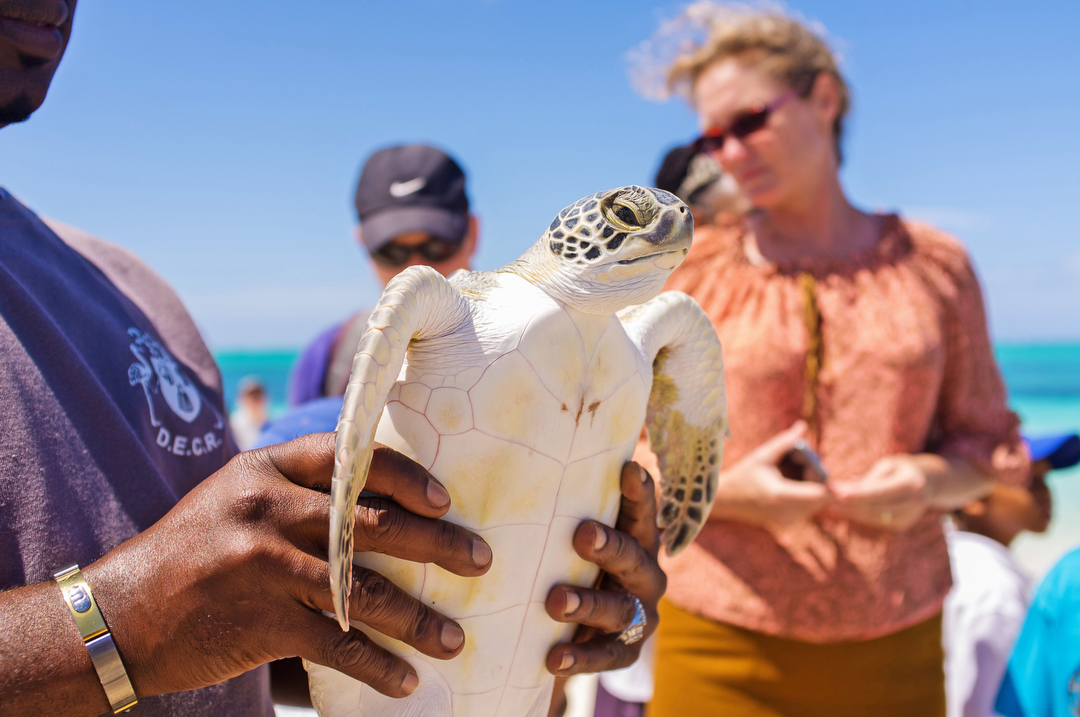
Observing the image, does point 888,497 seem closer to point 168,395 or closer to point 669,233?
point 669,233

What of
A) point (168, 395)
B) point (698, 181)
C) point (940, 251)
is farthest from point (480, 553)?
point (698, 181)

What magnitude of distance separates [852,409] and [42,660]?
1.56 metres

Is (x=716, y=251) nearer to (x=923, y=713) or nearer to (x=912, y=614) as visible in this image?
(x=912, y=614)

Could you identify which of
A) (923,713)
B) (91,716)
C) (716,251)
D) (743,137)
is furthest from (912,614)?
(91,716)

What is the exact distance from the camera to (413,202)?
2.33 metres

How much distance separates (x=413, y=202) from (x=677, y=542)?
5.36 ft

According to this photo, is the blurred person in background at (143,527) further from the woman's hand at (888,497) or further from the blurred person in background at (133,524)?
the woman's hand at (888,497)

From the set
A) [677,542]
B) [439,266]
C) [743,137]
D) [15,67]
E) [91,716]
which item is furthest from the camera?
[439,266]

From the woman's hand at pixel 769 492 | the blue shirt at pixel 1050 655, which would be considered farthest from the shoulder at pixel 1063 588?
the woman's hand at pixel 769 492

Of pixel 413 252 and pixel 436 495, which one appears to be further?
pixel 413 252

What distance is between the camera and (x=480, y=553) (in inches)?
31.1

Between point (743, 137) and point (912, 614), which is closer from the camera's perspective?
point (912, 614)

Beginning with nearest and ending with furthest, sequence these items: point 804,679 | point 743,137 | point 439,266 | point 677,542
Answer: point 677,542, point 804,679, point 743,137, point 439,266

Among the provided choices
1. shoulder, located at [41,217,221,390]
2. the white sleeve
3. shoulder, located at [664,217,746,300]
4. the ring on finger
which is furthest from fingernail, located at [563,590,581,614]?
the white sleeve
